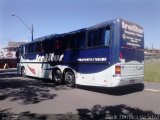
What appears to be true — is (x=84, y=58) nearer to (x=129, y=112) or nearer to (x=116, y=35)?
(x=116, y=35)

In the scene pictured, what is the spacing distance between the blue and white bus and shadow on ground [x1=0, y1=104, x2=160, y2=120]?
107 inches

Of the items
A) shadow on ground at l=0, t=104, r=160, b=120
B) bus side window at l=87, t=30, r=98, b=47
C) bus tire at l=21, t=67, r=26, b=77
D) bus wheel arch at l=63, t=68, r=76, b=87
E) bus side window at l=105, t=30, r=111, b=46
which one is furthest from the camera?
bus tire at l=21, t=67, r=26, b=77

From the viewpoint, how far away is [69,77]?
13.4 meters

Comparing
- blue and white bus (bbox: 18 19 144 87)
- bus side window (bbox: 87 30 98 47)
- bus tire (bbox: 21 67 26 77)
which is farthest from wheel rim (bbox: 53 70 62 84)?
bus tire (bbox: 21 67 26 77)

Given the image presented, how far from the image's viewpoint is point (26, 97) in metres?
10.1

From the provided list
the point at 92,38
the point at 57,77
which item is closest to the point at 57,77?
the point at 57,77

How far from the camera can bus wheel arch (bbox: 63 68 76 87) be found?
13.1m

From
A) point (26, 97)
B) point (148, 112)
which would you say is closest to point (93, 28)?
point (26, 97)

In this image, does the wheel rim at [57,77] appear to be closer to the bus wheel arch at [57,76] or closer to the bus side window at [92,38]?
the bus wheel arch at [57,76]

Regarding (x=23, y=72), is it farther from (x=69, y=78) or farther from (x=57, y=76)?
(x=69, y=78)

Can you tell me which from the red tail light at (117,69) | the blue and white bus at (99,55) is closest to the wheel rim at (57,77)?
the blue and white bus at (99,55)

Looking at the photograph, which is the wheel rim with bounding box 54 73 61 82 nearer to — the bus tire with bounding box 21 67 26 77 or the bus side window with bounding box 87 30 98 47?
the bus side window with bounding box 87 30 98 47

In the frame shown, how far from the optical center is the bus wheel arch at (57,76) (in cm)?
1432

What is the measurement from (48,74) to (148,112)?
904 cm
